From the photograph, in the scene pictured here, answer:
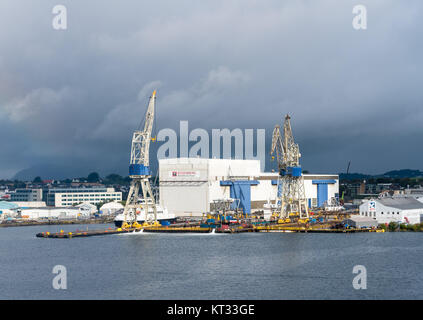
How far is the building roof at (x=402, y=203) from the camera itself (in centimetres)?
5100

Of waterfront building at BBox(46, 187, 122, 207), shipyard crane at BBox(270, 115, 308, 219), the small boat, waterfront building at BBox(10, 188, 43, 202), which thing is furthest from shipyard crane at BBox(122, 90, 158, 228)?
waterfront building at BBox(10, 188, 43, 202)

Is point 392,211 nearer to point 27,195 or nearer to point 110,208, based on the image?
point 110,208

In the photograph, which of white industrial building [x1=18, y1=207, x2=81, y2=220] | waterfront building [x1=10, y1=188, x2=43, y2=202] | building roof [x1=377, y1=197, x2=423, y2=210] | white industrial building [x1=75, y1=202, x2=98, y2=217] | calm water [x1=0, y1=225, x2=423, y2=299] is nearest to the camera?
calm water [x1=0, y1=225, x2=423, y2=299]

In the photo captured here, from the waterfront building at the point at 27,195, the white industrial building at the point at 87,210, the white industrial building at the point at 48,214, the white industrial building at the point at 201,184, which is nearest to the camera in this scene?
the white industrial building at the point at 201,184

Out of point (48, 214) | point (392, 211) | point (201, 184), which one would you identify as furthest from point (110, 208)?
point (392, 211)

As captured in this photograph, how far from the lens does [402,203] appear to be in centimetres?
5219

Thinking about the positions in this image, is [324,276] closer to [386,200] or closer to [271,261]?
[271,261]

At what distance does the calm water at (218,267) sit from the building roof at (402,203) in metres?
5.42

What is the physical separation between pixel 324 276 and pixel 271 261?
5337 mm

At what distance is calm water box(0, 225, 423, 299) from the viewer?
24234 mm

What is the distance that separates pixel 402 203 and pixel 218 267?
27.0m

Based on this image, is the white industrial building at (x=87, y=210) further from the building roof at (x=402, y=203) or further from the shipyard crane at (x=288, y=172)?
the building roof at (x=402, y=203)

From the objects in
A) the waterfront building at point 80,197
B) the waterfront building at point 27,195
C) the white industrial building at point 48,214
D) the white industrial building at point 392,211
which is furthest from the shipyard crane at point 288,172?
the waterfront building at point 27,195

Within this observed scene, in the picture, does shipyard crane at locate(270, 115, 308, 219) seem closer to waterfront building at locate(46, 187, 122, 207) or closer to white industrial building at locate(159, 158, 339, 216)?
white industrial building at locate(159, 158, 339, 216)
